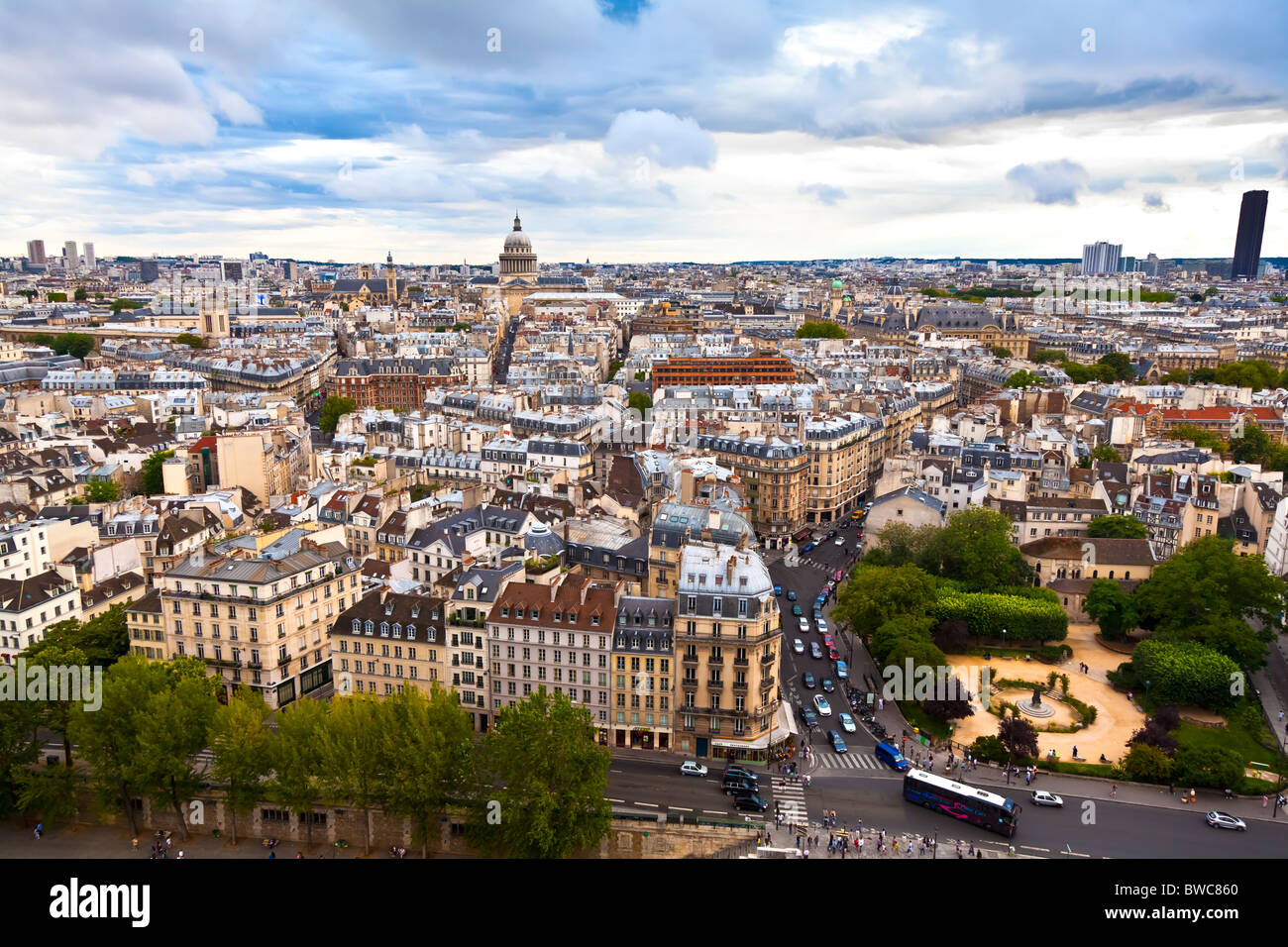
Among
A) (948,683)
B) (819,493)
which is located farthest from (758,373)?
(948,683)

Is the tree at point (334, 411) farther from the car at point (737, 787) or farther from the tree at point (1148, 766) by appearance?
the tree at point (1148, 766)

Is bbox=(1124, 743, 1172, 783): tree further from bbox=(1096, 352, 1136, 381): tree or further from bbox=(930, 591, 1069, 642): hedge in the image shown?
bbox=(1096, 352, 1136, 381): tree

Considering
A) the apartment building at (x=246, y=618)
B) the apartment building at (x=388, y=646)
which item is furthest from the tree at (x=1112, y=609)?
the apartment building at (x=246, y=618)

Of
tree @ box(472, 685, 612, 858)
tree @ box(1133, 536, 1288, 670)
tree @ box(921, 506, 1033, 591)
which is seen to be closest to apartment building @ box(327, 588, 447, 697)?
tree @ box(472, 685, 612, 858)

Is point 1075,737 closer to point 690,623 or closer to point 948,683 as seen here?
point 948,683

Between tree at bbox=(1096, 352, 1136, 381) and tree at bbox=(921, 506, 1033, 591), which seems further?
tree at bbox=(1096, 352, 1136, 381)
